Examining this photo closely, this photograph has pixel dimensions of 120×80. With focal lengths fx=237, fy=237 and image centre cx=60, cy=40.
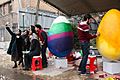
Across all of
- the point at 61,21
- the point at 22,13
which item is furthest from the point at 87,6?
the point at 22,13

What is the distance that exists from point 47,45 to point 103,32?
2704 mm

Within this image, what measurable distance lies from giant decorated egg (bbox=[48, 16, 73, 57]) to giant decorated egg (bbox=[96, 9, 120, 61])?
169 cm

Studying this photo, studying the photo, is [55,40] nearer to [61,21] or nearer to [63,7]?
[61,21]

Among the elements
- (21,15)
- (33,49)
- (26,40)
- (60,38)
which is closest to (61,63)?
(60,38)

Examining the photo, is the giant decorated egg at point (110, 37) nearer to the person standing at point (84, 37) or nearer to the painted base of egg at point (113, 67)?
the painted base of egg at point (113, 67)

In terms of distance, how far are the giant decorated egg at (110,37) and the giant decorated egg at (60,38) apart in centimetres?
169

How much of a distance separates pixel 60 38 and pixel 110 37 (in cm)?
229

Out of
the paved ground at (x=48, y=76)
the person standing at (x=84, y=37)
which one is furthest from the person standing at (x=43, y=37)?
the person standing at (x=84, y=37)

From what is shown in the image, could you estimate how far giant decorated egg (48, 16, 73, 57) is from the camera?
983 centimetres

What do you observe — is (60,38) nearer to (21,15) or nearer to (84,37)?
(84,37)

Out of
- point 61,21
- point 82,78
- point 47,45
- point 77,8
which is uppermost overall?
point 77,8

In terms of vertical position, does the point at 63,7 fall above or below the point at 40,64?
above

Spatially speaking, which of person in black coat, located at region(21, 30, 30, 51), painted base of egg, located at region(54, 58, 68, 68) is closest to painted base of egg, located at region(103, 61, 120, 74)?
painted base of egg, located at region(54, 58, 68, 68)

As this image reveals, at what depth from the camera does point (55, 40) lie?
9.84 m
